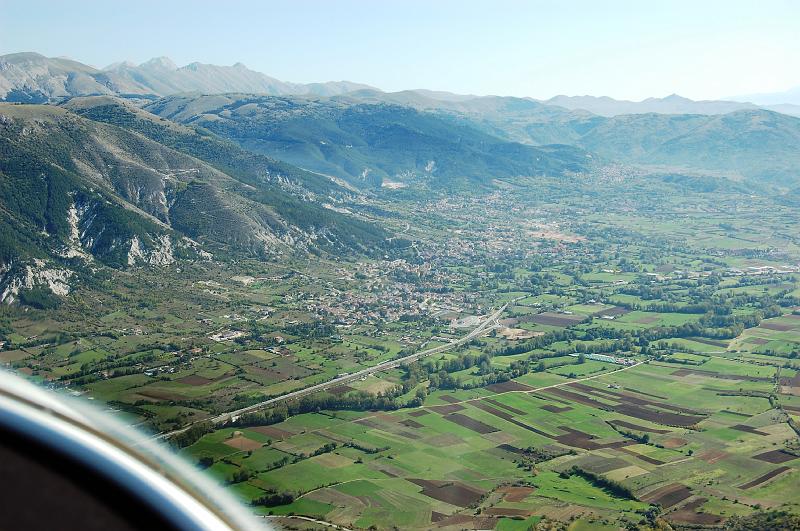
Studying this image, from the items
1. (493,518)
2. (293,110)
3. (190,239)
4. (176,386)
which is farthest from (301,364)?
(293,110)

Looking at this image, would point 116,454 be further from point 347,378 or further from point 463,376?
point 463,376

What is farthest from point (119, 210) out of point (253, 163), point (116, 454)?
point (116, 454)

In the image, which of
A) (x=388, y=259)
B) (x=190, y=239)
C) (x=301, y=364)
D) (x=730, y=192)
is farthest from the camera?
(x=730, y=192)

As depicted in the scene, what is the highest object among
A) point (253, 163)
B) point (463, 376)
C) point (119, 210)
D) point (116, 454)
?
point (116, 454)

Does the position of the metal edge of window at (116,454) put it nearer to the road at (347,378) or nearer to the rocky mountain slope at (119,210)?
the road at (347,378)

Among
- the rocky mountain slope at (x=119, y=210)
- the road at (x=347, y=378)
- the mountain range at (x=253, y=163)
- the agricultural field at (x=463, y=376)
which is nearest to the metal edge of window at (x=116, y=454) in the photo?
the agricultural field at (x=463, y=376)

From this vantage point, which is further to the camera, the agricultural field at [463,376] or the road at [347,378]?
the road at [347,378]

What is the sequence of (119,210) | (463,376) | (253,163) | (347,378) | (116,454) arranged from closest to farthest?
(116,454) → (347,378) → (463,376) → (119,210) → (253,163)

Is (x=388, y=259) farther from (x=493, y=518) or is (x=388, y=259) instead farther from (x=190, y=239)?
(x=493, y=518)

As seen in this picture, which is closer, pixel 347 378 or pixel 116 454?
pixel 116 454

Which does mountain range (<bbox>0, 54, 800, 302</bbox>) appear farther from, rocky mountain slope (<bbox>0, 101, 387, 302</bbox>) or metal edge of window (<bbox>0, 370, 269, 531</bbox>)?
metal edge of window (<bbox>0, 370, 269, 531</bbox>)

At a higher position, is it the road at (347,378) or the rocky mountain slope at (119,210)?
the rocky mountain slope at (119,210)
